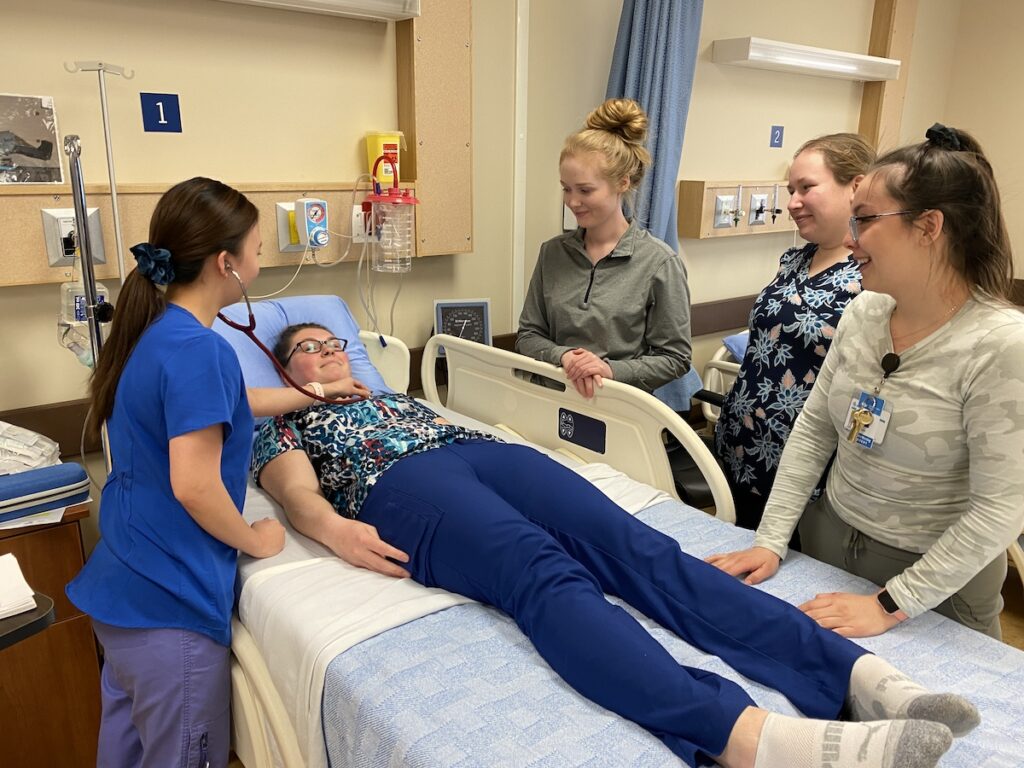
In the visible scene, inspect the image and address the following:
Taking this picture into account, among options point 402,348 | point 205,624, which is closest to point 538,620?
point 205,624

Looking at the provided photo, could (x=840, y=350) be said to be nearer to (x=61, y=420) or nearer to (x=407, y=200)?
(x=407, y=200)

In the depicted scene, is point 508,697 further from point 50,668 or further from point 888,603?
point 50,668

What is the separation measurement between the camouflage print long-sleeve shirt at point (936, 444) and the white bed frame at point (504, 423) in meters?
0.42

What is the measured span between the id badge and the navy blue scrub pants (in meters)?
0.37

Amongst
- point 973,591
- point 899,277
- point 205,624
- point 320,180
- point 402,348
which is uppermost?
point 320,180

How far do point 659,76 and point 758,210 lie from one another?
1.22 meters

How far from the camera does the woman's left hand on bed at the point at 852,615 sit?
4.72ft

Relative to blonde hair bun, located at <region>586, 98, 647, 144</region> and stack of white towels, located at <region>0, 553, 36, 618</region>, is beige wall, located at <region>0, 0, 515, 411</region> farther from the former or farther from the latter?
stack of white towels, located at <region>0, 553, 36, 618</region>

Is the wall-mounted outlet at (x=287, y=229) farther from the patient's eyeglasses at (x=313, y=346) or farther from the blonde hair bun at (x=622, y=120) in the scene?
the blonde hair bun at (x=622, y=120)

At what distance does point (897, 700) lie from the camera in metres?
1.19

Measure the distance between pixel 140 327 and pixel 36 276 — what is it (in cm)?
84

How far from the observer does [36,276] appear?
210 cm

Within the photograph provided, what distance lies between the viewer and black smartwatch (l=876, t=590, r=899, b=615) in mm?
1448

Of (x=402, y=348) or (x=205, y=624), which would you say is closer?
(x=205, y=624)
